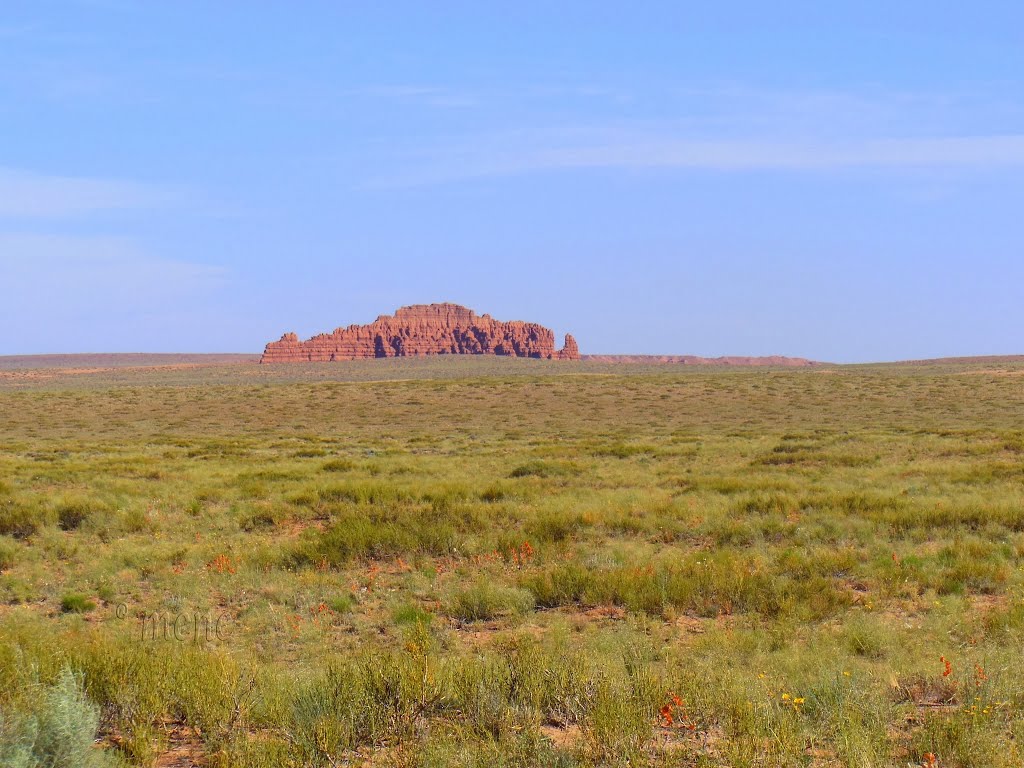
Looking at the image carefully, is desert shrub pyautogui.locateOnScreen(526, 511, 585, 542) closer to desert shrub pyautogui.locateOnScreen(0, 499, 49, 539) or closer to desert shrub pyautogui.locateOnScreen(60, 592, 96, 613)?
desert shrub pyautogui.locateOnScreen(60, 592, 96, 613)

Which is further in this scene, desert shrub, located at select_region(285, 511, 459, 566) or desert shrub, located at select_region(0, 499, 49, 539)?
desert shrub, located at select_region(0, 499, 49, 539)

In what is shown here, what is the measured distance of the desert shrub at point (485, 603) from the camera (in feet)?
31.7

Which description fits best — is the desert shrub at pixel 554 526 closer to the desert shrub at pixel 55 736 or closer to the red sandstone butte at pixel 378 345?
the desert shrub at pixel 55 736

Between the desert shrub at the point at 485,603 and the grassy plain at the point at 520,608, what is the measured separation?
4cm

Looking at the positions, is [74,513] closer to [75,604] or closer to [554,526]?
[75,604]

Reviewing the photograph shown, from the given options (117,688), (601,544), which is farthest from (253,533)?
(117,688)

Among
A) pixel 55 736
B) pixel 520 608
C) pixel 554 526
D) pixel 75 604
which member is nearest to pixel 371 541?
pixel 554 526

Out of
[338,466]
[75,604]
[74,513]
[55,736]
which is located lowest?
[75,604]

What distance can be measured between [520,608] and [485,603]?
1.40 feet

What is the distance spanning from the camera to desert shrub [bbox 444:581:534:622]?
9.67 metres

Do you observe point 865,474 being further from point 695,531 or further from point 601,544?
point 601,544

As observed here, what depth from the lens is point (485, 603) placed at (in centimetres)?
982

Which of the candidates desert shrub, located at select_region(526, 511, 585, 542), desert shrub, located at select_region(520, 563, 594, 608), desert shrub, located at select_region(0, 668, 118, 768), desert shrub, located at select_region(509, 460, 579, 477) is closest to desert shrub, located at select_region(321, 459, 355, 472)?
desert shrub, located at select_region(509, 460, 579, 477)

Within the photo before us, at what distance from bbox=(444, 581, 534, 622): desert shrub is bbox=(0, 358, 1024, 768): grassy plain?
0.04 m
